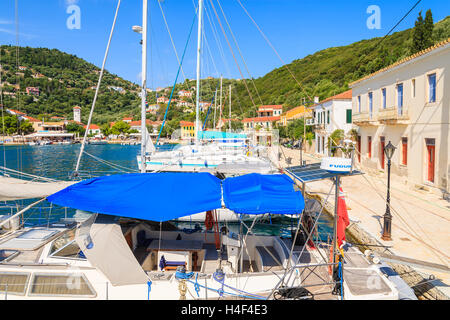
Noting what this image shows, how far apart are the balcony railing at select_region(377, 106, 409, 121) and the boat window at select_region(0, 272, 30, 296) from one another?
20.5 meters

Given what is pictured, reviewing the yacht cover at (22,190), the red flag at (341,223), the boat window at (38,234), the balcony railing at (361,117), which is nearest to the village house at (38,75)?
the balcony railing at (361,117)

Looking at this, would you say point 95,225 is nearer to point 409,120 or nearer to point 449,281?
point 449,281

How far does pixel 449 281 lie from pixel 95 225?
8.37 meters

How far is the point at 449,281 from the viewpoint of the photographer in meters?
7.63

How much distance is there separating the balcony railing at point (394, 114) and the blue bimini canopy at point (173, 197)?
1588 cm

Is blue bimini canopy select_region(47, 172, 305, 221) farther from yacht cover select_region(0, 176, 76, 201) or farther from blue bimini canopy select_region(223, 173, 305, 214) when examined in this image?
yacht cover select_region(0, 176, 76, 201)

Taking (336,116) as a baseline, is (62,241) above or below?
below

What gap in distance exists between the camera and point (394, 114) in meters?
19.8

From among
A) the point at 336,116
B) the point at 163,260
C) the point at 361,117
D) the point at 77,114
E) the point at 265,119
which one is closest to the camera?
the point at 163,260

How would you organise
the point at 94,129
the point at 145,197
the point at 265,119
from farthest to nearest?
1. the point at 94,129
2. the point at 265,119
3. the point at 145,197

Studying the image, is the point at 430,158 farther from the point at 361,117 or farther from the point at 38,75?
Result: the point at 38,75

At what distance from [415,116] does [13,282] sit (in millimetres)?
20471

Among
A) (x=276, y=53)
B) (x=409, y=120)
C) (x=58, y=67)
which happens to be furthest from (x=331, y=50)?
(x=58, y=67)

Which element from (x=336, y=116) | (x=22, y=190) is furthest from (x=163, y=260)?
(x=336, y=116)
